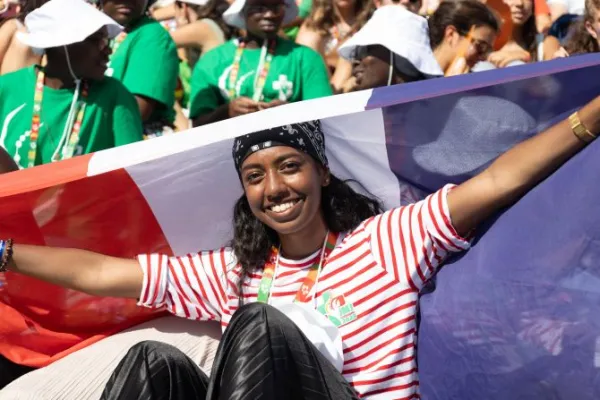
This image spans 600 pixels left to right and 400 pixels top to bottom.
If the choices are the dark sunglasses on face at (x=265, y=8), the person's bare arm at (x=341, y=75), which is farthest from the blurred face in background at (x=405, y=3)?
the dark sunglasses on face at (x=265, y=8)

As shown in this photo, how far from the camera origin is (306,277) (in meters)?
2.68

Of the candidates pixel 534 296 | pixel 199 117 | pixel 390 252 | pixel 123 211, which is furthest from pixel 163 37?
pixel 534 296

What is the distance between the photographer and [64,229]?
288cm

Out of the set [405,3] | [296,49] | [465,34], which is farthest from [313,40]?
[465,34]

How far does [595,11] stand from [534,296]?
1.07 m

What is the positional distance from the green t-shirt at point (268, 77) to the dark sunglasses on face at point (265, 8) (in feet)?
0.39

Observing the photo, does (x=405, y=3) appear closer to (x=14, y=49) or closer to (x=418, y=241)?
(x=14, y=49)

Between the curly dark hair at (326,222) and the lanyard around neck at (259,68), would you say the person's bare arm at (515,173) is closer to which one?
the curly dark hair at (326,222)

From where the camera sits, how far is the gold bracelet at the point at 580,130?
2326mm

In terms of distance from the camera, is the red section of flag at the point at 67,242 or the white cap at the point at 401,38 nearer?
the red section of flag at the point at 67,242

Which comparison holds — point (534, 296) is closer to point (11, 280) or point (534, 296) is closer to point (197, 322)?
point (197, 322)

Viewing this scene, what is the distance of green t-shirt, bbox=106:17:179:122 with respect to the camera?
427cm

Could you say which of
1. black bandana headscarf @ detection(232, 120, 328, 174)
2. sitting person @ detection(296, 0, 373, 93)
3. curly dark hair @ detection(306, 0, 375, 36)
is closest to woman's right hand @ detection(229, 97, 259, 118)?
sitting person @ detection(296, 0, 373, 93)

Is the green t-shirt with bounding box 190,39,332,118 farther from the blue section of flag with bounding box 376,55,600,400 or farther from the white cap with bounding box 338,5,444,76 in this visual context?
the blue section of flag with bounding box 376,55,600,400
